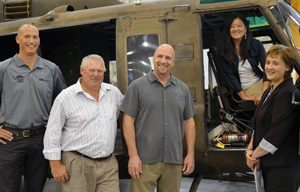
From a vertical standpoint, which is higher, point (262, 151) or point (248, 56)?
point (248, 56)

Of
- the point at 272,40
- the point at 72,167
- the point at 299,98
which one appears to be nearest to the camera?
the point at 299,98

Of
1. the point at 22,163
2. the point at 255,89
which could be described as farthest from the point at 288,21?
the point at 22,163

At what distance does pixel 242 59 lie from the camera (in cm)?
437

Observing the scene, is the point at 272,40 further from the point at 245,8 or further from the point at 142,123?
the point at 142,123

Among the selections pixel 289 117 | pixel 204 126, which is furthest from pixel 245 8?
pixel 289 117

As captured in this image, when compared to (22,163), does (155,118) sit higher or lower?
higher

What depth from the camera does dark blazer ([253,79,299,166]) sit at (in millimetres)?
2744

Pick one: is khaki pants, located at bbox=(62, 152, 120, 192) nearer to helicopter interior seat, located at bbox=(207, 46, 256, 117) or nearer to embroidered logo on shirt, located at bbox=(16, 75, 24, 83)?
embroidered logo on shirt, located at bbox=(16, 75, 24, 83)

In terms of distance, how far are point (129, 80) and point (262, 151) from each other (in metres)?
1.92

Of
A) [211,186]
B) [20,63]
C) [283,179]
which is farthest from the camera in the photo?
[211,186]

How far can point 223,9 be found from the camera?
402 centimetres

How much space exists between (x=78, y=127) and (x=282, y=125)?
1.71 m

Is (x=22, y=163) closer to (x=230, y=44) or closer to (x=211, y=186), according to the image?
(x=230, y=44)

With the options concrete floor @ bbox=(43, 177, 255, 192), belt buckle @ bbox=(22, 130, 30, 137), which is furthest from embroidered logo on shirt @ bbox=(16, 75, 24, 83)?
concrete floor @ bbox=(43, 177, 255, 192)
